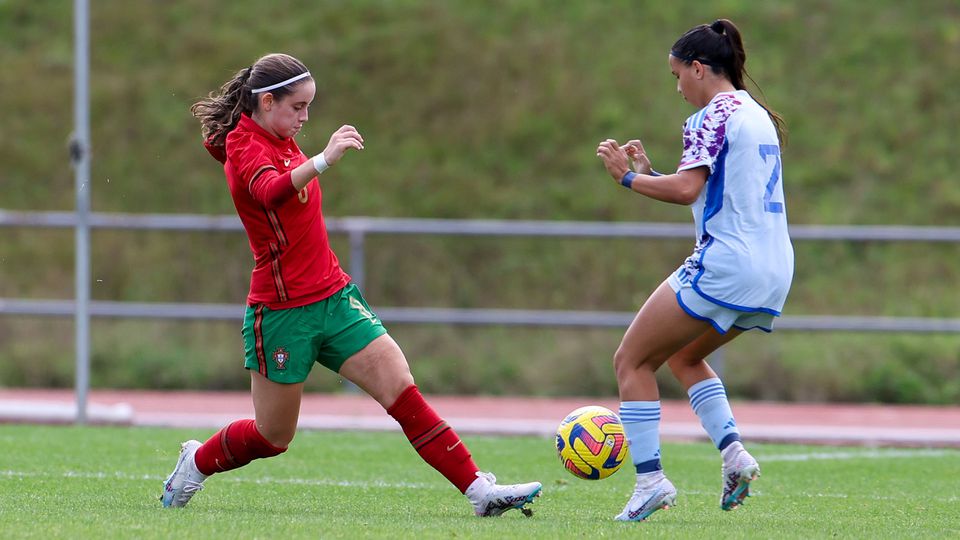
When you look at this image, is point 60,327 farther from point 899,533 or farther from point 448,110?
point 899,533

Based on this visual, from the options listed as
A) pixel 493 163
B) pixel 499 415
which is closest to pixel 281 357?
pixel 499 415

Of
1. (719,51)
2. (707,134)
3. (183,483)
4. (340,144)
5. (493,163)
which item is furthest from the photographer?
(493,163)

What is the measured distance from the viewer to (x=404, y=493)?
6965 mm

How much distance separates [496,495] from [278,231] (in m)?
1.35

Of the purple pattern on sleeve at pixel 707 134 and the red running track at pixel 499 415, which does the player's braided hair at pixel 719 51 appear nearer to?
the purple pattern on sleeve at pixel 707 134

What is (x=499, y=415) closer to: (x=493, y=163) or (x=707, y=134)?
(x=493, y=163)

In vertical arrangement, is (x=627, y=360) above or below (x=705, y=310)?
below

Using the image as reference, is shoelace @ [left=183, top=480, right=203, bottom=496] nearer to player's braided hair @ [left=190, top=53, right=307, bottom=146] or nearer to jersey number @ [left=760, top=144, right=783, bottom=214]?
player's braided hair @ [left=190, top=53, right=307, bottom=146]

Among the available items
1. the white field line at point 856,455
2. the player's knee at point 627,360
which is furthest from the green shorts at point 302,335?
the white field line at point 856,455

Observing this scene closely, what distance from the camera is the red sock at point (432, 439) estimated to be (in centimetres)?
578

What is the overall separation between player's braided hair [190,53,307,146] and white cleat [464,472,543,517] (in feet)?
5.67

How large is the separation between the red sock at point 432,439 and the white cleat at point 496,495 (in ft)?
0.14

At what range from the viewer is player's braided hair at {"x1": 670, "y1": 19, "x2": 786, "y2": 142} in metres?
5.76

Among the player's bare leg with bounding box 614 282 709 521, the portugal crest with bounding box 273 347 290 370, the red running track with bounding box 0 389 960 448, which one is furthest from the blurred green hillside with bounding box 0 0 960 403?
the portugal crest with bounding box 273 347 290 370
